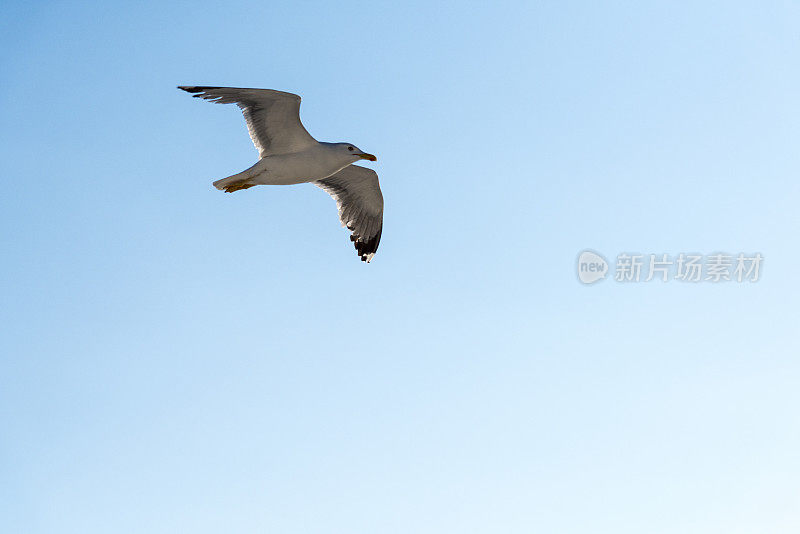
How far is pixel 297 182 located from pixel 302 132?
719 mm

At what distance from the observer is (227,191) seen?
9398mm

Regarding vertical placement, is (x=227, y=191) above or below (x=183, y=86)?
below

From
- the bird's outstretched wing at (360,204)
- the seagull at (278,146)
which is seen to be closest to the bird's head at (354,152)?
the seagull at (278,146)

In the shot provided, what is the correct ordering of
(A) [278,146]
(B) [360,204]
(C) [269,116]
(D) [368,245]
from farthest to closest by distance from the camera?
(D) [368,245], (B) [360,204], (A) [278,146], (C) [269,116]

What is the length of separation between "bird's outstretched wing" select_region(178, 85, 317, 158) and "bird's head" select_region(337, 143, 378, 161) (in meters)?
0.39

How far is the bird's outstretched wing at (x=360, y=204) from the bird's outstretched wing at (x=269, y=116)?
48.6 inches

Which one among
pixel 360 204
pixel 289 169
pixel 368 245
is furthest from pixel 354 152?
pixel 368 245

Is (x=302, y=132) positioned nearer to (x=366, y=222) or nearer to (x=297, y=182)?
(x=297, y=182)

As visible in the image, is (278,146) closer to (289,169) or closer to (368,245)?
(289,169)

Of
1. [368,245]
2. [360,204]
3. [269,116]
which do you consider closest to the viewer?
[269,116]

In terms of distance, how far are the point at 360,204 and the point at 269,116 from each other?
228cm

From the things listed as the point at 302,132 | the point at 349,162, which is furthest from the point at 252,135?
the point at 349,162

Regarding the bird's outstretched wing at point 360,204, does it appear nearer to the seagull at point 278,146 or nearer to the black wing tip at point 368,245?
the black wing tip at point 368,245

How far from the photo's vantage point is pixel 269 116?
9.62 m
